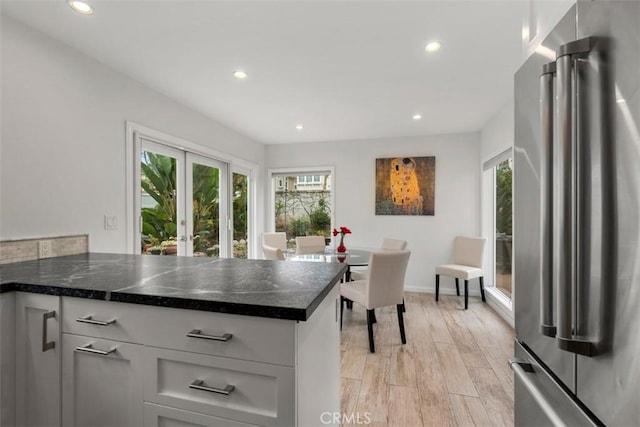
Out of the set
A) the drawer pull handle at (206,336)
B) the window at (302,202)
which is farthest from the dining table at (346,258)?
the drawer pull handle at (206,336)

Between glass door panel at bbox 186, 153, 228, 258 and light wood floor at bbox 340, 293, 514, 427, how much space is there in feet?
6.50

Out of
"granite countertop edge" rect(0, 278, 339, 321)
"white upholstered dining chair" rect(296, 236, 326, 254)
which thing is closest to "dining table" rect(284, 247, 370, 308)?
"white upholstered dining chair" rect(296, 236, 326, 254)

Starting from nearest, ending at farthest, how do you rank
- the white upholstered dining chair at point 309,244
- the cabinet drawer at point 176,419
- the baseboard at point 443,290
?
the cabinet drawer at point 176,419
the white upholstered dining chair at point 309,244
the baseboard at point 443,290

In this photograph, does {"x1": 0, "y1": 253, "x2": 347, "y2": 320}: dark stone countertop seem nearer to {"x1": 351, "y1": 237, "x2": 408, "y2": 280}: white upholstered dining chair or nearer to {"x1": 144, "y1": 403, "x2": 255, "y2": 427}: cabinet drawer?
{"x1": 144, "y1": 403, "x2": 255, "y2": 427}: cabinet drawer

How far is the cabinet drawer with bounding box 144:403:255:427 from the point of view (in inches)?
35.9

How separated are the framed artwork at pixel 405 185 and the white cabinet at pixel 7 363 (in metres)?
4.14

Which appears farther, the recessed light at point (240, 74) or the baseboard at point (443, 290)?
the baseboard at point (443, 290)

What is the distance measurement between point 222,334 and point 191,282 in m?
0.37

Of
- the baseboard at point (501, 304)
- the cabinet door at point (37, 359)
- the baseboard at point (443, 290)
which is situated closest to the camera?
the cabinet door at point (37, 359)

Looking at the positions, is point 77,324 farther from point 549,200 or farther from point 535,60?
point 535,60

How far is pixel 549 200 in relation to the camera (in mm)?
791

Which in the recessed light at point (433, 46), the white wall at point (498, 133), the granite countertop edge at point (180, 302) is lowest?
the granite countertop edge at point (180, 302)

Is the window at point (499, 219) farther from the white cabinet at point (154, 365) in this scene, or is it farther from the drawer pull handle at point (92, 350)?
the drawer pull handle at point (92, 350)

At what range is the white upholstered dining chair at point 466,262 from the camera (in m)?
3.72
